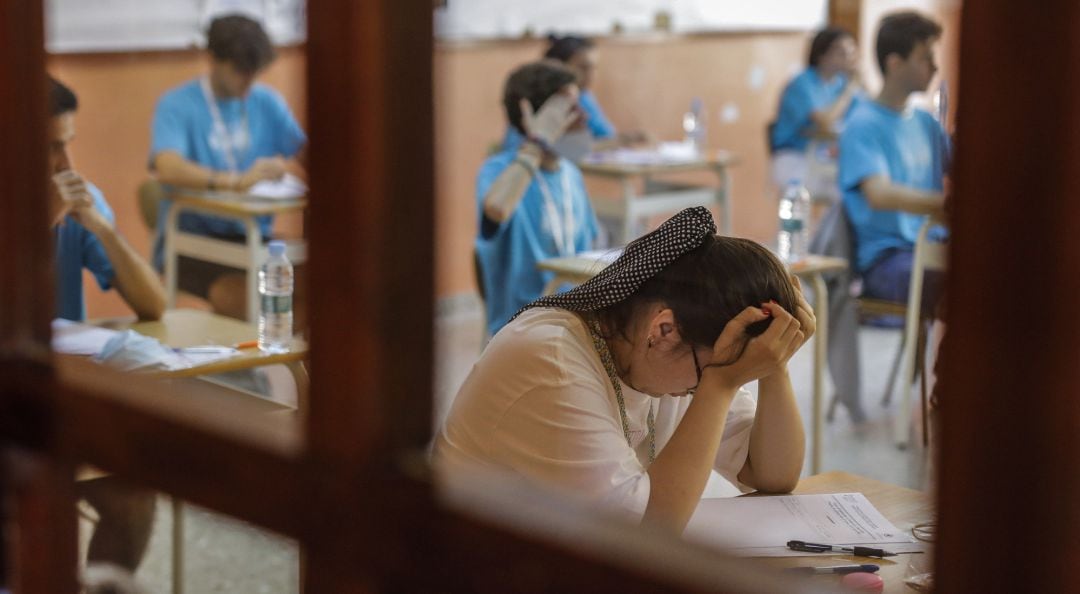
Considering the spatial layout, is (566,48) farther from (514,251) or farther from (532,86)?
(514,251)

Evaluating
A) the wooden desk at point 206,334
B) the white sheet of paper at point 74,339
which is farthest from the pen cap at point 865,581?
the wooden desk at point 206,334

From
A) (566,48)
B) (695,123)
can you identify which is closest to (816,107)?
(695,123)

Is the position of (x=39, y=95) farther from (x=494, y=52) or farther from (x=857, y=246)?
(x=494, y=52)

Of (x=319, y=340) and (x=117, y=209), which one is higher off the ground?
(x=319, y=340)

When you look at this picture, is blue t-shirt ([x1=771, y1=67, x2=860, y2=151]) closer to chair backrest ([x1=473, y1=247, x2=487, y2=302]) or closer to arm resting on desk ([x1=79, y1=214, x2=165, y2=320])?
chair backrest ([x1=473, y1=247, x2=487, y2=302])

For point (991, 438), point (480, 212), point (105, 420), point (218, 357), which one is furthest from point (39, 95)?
point (480, 212)

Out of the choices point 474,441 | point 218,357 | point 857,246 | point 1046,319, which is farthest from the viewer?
point 857,246

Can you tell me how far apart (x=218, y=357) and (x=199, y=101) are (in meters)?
1.79

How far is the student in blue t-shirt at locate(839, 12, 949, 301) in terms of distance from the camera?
392 cm

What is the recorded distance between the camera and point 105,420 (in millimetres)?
549

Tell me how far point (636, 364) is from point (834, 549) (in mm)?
341

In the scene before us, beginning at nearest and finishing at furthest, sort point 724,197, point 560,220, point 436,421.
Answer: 1. point 436,421
2. point 560,220
3. point 724,197

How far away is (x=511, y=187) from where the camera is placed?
3750 millimetres

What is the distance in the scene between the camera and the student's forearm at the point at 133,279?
284cm
